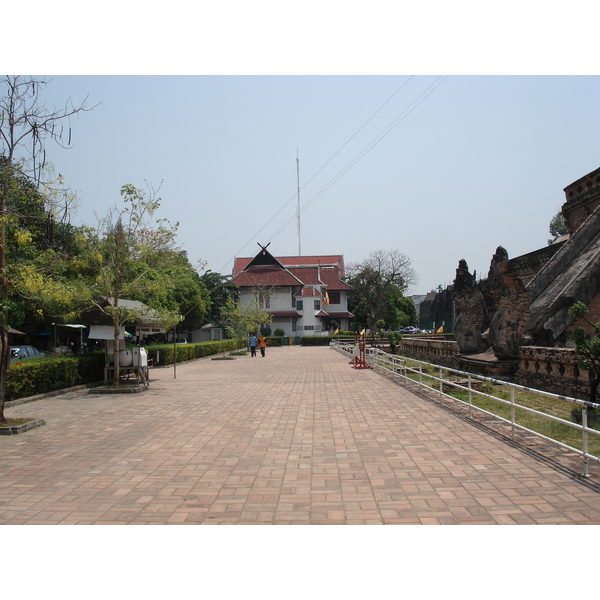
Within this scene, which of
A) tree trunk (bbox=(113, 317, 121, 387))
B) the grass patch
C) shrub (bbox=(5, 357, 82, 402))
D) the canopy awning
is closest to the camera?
the grass patch

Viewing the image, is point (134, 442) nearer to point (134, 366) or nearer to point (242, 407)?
point (242, 407)

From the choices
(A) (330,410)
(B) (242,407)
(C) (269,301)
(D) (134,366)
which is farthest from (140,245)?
(C) (269,301)

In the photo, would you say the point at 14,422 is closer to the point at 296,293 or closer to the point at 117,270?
the point at 117,270

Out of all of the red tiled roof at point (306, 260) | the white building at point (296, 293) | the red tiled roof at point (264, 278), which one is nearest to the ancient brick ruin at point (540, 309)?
the white building at point (296, 293)

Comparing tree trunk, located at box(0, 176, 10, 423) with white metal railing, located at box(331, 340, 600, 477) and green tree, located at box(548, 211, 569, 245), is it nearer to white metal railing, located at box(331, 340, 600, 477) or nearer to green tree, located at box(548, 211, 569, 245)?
white metal railing, located at box(331, 340, 600, 477)

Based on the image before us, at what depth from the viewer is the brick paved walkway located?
4605 millimetres

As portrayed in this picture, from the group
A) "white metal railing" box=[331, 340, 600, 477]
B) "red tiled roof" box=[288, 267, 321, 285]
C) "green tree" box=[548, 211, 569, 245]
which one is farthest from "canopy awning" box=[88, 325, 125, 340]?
"green tree" box=[548, 211, 569, 245]

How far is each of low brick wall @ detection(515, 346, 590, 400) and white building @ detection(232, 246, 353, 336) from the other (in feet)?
136

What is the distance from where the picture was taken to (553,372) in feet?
38.4

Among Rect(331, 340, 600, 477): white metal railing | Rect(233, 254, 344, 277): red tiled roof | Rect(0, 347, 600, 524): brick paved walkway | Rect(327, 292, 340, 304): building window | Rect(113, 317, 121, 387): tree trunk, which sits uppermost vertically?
Rect(233, 254, 344, 277): red tiled roof

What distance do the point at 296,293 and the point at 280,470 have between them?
51.1 meters

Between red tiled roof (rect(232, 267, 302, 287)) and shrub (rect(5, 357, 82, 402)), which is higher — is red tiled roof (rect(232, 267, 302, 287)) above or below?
above

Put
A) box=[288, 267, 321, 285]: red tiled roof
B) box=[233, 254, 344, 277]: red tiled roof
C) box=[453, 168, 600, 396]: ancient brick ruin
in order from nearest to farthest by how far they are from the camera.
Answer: box=[453, 168, 600, 396]: ancient brick ruin
box=[288, 267, 321, 285]: red tiled roof
box=[233, 254, 344, 277]: red tiled roof

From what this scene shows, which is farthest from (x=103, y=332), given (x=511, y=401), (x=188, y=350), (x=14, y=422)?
(x=188, y=350)
